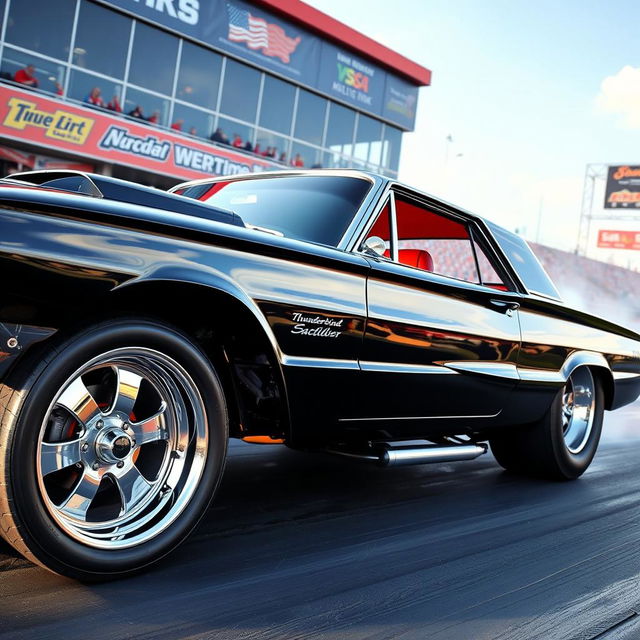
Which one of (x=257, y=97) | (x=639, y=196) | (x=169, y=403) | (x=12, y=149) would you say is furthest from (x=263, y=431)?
(x=639, y=196)

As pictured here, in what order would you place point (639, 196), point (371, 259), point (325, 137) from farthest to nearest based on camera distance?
point (639, 196), point (325, 137), point (371, 259)

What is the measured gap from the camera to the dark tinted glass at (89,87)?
48.3 feet

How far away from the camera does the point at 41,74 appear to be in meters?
14.2

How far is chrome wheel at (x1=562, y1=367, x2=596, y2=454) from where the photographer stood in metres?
4.88

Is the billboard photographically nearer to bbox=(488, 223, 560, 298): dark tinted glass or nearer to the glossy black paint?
bbox=(488, 223, 560, 298): dark tinted glass

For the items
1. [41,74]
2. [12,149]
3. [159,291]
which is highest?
[41,74]

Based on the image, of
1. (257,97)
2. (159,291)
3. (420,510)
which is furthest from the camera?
(257,97)

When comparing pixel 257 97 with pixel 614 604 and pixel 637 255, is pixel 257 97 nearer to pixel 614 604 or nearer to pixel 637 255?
Answer: pixel 614 604

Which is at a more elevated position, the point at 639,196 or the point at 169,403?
the point at 639,196

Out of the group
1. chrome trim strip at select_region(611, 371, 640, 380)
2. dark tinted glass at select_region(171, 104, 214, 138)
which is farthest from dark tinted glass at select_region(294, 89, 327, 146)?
chrome trim strip at select_region(611, 371, 640, 380)

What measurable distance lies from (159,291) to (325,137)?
18.7 meters

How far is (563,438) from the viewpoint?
15.4 feet

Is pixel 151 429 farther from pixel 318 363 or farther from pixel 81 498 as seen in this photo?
pixel 318 363

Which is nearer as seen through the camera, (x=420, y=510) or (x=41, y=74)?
(x=420, y=510)
